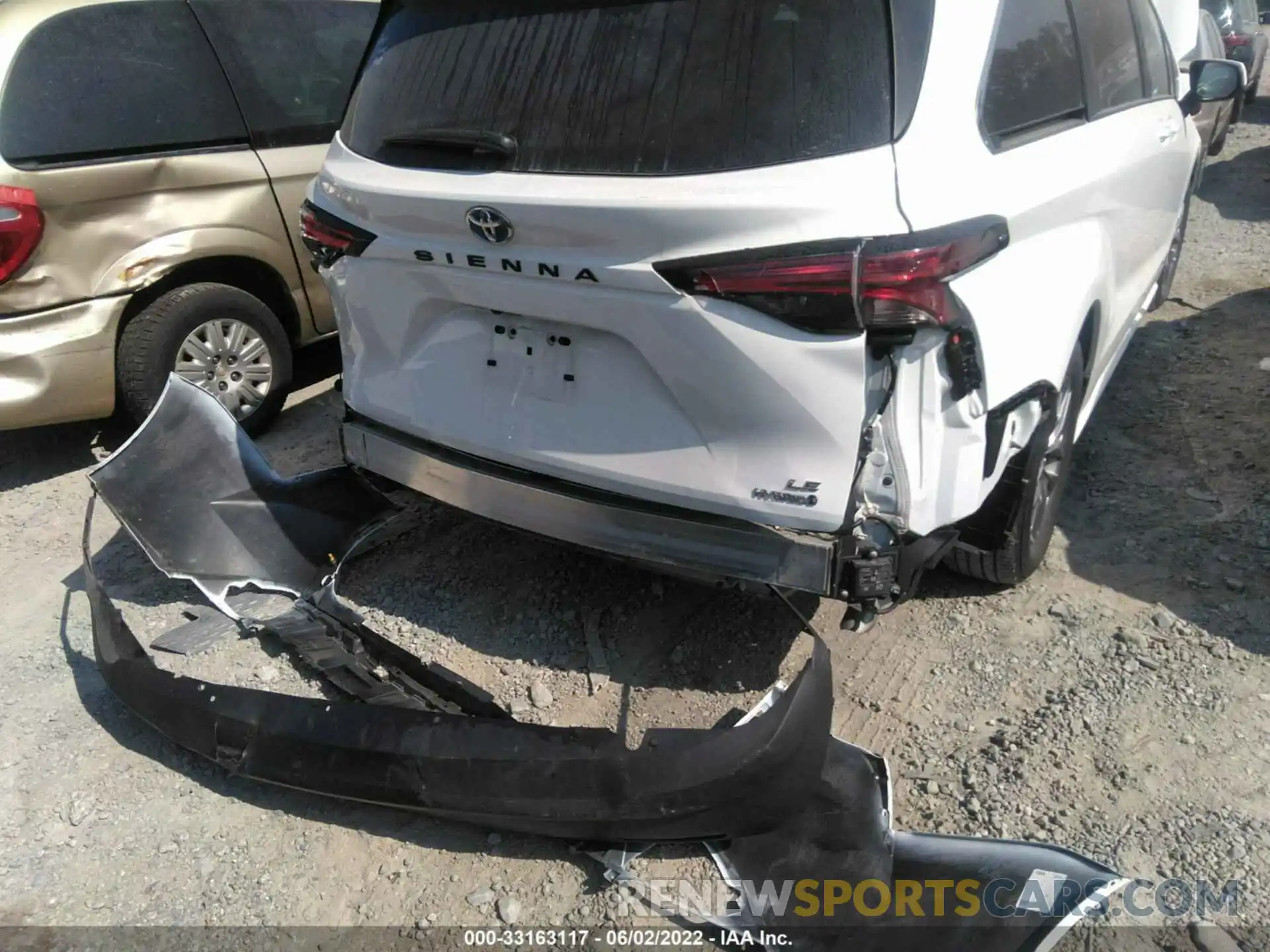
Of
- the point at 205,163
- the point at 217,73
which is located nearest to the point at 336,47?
the point at 217,73

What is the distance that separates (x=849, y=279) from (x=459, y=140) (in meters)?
1.15

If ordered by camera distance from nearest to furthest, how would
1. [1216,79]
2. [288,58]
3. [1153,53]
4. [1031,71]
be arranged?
1. [1031,71]
2. [1153,53]
3. [1216,79]
4. [288,58]

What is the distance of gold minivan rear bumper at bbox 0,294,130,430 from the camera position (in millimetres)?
4109

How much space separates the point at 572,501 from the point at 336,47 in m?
3.74

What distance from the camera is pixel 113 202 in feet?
14.0

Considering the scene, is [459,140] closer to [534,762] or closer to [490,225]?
[490,225]

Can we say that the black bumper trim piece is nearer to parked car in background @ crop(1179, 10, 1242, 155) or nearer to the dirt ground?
the dirt ground

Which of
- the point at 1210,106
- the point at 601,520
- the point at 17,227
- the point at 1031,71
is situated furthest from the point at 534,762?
the point at 1210,106

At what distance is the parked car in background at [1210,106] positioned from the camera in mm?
7973

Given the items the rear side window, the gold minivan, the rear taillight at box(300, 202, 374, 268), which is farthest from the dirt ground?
the rear side window

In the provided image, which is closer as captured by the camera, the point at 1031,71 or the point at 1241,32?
the point at 1031,71

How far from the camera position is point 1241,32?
1140 centimetres

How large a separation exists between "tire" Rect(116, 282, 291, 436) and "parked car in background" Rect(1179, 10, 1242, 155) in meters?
6.35

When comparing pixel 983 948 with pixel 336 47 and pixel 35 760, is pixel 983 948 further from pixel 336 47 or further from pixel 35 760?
pixel 336 47
